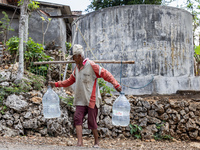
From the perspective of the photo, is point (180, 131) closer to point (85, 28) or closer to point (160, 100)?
point (160, 100)

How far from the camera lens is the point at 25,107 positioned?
5.63m

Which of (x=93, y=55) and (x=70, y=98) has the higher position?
(x=93, y=55)

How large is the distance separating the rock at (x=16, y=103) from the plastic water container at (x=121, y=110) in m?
2.41

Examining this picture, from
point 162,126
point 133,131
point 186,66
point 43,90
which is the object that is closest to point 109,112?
point 133,131

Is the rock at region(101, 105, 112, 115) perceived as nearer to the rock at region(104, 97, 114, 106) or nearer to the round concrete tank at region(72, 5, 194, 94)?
the rock at region(104, 97, 114, 106)

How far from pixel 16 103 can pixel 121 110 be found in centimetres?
269

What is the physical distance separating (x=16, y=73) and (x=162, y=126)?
417cm

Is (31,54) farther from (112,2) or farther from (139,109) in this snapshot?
(112,2)

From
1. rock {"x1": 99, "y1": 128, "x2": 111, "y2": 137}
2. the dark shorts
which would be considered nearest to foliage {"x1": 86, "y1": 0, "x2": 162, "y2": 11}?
rock {"x1": 99, "y1": 128, "x2": 111, "y2": 137}

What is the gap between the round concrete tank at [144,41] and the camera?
711 centimetres

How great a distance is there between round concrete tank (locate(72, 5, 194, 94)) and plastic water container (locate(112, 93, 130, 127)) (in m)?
2.70

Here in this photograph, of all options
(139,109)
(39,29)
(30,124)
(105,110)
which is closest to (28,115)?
(30,124)

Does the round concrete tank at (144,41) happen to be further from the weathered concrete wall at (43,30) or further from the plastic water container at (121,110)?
the weathered concrete wall at (43,30)

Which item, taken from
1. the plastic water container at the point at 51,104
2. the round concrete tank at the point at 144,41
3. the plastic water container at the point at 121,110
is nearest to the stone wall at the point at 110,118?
the round concrete tank at the point at 144,41
